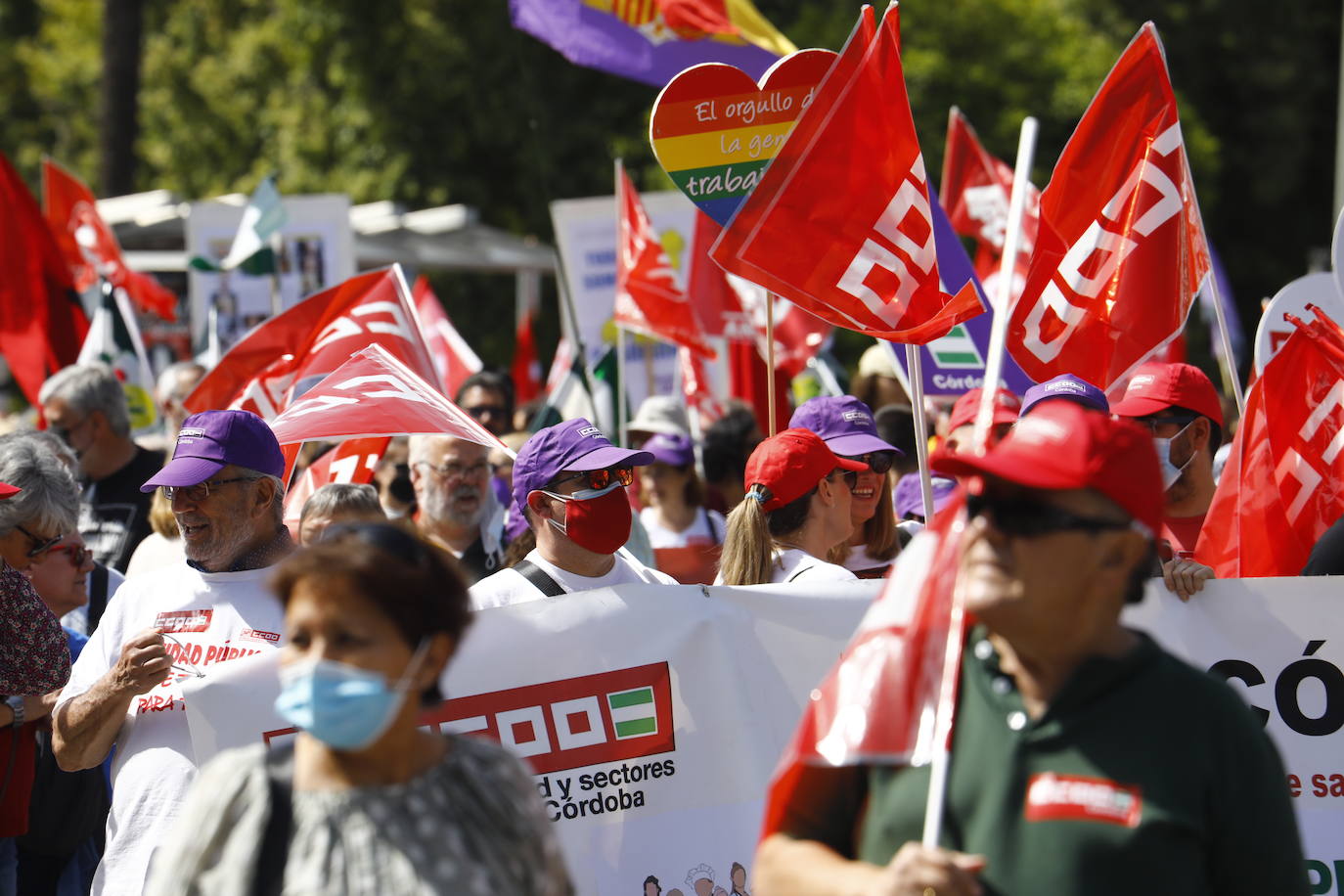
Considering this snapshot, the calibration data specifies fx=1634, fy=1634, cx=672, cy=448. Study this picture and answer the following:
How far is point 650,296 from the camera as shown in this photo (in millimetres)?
8758

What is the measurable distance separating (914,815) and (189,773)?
2163mm

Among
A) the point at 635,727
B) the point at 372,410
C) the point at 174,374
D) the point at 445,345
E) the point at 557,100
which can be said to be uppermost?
the point at 557,100

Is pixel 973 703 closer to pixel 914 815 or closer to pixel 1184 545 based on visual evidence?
pixel 914 815

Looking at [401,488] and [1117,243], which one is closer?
[1117,243]

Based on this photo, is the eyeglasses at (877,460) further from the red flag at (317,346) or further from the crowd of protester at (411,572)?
the red flag at (317,346)

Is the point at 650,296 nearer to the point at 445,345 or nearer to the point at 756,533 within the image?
the point at 445,345

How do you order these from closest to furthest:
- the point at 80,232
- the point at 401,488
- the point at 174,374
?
the point at 401,488 → the point at 174,374 → the point at 80,232

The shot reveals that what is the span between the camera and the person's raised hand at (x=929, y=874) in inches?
86.6

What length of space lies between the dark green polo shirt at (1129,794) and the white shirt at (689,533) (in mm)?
4943

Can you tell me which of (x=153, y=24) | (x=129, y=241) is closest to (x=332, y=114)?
(x=129, y=241)

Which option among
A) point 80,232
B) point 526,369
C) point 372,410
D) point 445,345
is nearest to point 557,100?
point 526,369

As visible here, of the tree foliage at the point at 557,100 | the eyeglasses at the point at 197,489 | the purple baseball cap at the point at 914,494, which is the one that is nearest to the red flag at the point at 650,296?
the purple baseball cap at the point at 914,494

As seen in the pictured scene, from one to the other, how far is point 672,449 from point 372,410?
103 inches

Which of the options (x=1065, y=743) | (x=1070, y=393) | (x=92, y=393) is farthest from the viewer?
(x=92, y=393)
